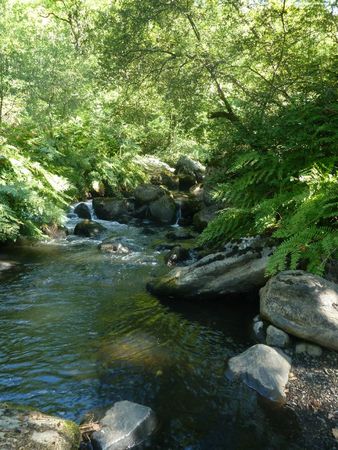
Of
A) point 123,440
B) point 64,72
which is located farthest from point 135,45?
point 123,440

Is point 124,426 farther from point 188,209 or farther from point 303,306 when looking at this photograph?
point 188,209

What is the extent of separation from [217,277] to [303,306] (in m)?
1.94

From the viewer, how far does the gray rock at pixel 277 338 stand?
4633 mm

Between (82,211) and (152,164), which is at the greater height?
(152,164)

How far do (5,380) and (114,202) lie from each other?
32.1ft

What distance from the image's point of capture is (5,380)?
4.41 metres

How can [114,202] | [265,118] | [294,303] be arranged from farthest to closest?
[114,202] < [265,118] < [294,303]

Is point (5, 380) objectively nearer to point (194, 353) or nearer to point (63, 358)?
point (63, 358)

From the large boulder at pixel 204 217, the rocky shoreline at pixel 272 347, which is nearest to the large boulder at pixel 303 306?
the rocky shoreline at pixel 272 347

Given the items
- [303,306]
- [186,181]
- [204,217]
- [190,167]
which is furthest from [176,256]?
[190,167]

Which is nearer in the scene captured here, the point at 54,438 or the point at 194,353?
the point at 54,438

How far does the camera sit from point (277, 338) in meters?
4.69

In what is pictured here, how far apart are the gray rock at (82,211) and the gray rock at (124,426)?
1010cm

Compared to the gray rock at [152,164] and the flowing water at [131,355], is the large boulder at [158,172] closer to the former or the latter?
the gray rock at [152,164]
